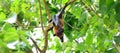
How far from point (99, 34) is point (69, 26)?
0.76ft

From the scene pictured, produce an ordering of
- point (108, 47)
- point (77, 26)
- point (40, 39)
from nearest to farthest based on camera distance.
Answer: point (108, 47), point (77, 26), point (40, 39)

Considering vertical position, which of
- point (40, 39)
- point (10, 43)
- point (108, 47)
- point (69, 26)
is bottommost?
point (10, 43)

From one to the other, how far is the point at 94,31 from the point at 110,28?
0.17ft

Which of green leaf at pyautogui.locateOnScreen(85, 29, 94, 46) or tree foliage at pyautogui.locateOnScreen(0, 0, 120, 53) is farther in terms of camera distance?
green leaf at pyautogui.locateOnScreen(85, 29, 94, 46)

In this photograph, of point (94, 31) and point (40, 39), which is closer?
point (94, 31)

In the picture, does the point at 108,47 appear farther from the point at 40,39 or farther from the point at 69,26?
the point at 40,39

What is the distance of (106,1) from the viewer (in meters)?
0.52

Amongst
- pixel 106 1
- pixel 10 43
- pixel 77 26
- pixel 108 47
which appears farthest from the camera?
pixel 77 26

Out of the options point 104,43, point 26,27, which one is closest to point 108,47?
point 104,43

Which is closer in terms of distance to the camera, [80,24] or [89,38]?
[89,38]

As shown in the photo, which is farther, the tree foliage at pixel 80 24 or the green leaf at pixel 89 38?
the green leaf at pixel 89 38

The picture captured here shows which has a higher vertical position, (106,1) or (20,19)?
(20,19)

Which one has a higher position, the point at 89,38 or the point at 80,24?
the point at 80,24

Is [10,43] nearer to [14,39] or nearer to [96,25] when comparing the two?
[14,39]
